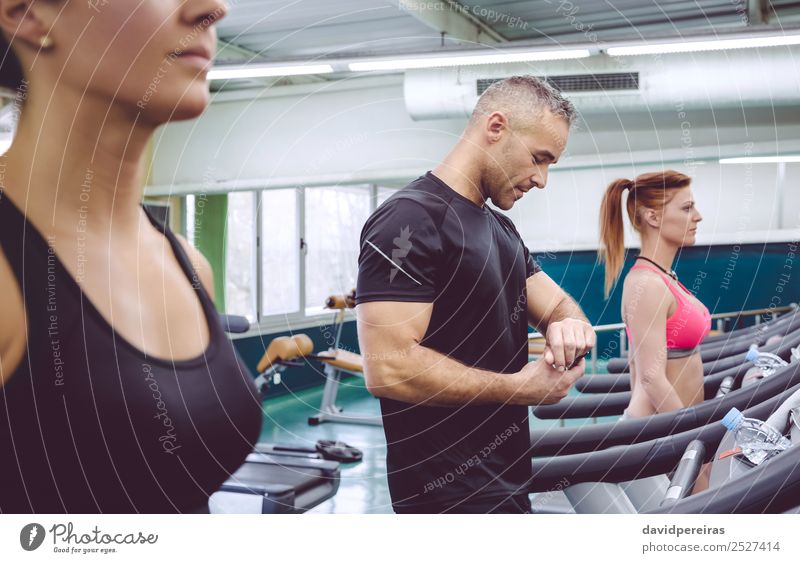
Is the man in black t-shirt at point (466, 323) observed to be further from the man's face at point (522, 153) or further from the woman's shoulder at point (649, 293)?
the woman's shoulder at point (649, 293)

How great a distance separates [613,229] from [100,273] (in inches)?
45.6

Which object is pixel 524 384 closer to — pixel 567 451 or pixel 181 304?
pixel 567 451

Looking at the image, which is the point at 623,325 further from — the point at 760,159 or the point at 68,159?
the point at 760,159

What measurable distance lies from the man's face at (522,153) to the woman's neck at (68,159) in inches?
21.6

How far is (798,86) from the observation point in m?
3.34

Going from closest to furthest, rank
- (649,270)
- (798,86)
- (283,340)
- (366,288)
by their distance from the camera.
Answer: (366,288)
(649,270)
(798,86)
(283,340)

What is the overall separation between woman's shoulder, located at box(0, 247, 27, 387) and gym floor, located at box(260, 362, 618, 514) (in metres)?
1.18

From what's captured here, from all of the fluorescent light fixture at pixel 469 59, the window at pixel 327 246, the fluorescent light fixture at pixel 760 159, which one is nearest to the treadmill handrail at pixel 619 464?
the fluorescent light fixture at pixel 469 59

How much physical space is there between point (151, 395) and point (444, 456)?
0.47 metres

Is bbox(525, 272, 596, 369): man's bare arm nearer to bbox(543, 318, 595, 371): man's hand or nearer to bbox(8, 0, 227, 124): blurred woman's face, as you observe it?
bbox(543, 318, 595, 371): man's hand

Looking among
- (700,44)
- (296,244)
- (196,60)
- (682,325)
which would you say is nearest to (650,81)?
(700,44)

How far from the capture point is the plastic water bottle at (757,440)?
1073mm

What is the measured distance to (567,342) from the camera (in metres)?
1.11
